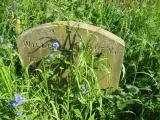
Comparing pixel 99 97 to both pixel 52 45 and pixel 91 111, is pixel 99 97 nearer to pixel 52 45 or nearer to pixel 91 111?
pixel 91 111

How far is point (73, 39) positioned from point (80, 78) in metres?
0.35

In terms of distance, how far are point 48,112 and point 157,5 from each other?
201 centimetres

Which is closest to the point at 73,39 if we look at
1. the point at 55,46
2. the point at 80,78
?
the point at 55,46

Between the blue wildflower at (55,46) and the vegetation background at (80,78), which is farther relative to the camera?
the blue wildflower at (55,46)

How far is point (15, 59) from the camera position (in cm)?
319

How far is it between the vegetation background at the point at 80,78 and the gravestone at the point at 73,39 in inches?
5.1

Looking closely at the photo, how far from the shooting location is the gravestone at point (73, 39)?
2.93 m

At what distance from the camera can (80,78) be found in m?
2.90

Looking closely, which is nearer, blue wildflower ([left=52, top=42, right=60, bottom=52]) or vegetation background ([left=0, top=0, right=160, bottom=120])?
vegetation background ([left=0, top=0, right=160, bottom=120])

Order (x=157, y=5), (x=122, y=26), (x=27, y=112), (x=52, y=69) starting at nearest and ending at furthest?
(x=27, y=112)
(x=52, y=69)
(x=122, y=26)
(x=157, y=5)

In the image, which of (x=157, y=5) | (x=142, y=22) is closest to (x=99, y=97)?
(x=142, y=22)

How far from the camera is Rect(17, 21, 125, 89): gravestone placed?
2.93 meters

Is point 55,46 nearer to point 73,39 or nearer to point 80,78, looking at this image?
point 73,39

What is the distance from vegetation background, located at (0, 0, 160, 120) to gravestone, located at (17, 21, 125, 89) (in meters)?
0.13
